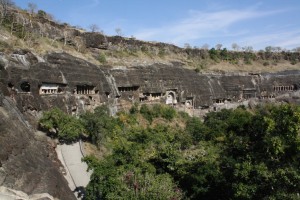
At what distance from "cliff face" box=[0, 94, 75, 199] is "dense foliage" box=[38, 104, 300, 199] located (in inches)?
69.5

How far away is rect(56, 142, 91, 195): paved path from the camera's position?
1925 centimetres

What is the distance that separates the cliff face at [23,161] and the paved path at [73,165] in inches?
36.6

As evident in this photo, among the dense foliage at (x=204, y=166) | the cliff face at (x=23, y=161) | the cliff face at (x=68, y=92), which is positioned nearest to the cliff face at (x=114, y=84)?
the cliff face at (x=68, y=92)

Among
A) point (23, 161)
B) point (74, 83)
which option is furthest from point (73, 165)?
point (74, 83)

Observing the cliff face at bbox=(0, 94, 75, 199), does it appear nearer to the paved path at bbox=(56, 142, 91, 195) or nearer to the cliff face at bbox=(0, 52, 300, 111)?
the paved path at bbox=(56, 142, 91, 195)

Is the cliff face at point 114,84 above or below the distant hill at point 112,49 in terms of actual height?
below

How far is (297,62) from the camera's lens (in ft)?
220

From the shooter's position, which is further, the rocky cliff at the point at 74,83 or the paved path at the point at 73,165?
the paved path at the point at 73,165

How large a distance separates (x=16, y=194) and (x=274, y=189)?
1028cm

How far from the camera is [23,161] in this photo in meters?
15.8

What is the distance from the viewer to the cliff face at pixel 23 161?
47.5 feet

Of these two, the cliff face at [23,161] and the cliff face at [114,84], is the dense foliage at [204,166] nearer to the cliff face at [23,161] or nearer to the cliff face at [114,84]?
the cliff face at [23,161]

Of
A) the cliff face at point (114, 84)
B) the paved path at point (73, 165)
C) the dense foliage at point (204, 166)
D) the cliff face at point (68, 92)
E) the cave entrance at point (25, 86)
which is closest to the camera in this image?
the dense foliage at point (204, 166)

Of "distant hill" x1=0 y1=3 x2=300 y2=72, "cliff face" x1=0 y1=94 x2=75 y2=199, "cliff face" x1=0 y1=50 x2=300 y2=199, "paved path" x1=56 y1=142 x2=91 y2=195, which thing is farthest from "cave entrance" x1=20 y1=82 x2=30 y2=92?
"paved path" x1=56 y1=142 x2=91 y2=195
